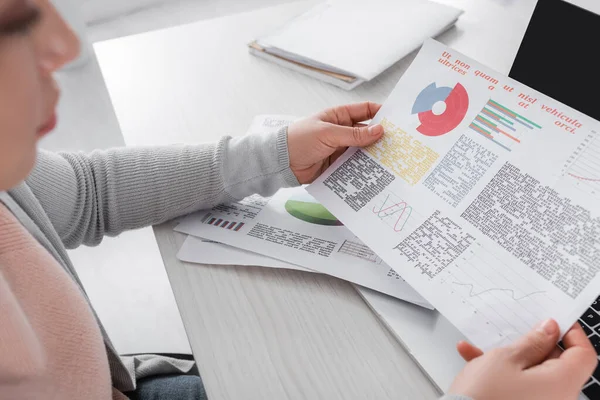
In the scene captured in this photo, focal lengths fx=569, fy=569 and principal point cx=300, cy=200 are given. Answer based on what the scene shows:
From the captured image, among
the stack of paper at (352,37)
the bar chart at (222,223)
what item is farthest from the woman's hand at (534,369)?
the stack of paper at (352,37)

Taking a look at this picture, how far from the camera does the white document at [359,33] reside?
94 cm

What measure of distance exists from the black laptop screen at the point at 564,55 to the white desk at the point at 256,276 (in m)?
0.21

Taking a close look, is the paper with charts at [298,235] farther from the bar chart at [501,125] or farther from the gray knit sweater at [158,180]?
the bar chart at [501,125]

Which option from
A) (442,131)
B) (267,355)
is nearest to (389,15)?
(442,131)

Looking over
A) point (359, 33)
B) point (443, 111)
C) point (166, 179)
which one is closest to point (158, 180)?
point (166, 179)

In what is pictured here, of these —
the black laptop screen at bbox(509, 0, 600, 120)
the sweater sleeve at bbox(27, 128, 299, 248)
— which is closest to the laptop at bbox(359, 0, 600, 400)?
the black laptop screen at bbox(509, 0, 600, 120)

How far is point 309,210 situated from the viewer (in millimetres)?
717

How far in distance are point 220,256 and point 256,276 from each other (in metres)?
0.05

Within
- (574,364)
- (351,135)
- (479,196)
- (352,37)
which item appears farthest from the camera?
(352,37)

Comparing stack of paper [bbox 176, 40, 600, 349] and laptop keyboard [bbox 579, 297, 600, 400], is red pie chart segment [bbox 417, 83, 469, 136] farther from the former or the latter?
laptop keyboard [bbox 579, 297, 600, 400]

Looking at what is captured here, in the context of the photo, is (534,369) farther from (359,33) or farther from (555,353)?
(359,33)

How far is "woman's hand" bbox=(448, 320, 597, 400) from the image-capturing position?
0.46 m

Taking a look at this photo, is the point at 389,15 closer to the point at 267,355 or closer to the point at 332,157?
the point at 332,157

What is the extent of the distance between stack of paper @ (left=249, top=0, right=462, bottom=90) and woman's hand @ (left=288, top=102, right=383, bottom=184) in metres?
0.16
